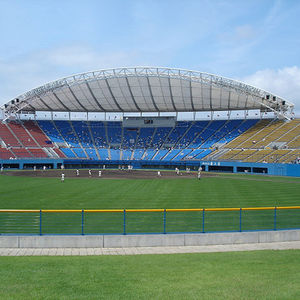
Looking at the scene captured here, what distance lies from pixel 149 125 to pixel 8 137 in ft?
115

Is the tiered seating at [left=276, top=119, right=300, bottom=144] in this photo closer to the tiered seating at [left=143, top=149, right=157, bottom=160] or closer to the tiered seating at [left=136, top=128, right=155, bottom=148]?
the tiered seating at [left=143, top=149, right=157, bottom=160]

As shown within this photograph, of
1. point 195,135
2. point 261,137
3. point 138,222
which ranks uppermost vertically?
point 195,135

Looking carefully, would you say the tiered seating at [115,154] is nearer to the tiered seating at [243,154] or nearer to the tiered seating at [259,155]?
the tiered seating at [243,154]

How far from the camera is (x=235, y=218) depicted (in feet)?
46.2

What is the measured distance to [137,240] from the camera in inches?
501

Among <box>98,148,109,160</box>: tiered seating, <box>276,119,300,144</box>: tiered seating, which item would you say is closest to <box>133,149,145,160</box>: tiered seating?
<box>98,148,109,160</box>: tiered seating

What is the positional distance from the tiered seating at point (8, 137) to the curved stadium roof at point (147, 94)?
482 centimetres

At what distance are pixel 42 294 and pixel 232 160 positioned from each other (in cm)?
5852

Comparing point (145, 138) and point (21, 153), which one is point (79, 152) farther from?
point (145, 138)

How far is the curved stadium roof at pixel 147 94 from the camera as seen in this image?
198ft

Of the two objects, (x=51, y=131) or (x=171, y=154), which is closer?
(x=171, y=154)

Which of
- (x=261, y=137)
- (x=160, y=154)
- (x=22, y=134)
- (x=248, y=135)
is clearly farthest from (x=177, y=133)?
(x=22, y=134)

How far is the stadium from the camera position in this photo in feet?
34.4

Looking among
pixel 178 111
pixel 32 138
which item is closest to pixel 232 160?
pixel 178 111
